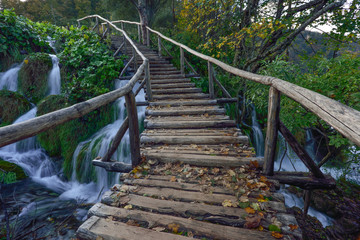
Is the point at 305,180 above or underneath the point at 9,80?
underneath

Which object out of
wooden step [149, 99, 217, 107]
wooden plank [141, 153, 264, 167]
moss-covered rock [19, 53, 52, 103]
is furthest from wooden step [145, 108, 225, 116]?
moss-covered rock [19, 53, 52, 103]

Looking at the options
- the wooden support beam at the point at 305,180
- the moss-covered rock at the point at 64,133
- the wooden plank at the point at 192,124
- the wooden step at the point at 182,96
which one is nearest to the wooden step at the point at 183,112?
the wooden plank at the point at 192,124

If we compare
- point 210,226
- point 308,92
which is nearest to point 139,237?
point 210,226

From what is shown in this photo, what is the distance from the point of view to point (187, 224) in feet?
5.84

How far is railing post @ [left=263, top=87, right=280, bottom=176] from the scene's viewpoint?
2291mm

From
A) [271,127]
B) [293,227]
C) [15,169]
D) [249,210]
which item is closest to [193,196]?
[249,210]

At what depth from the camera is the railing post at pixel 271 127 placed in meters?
2.29

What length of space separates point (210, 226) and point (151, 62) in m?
7.80

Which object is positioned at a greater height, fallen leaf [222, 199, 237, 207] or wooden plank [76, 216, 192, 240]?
fallen leaf [222, 199, 237, 207]

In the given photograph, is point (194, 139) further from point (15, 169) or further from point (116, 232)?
point (15, 169)

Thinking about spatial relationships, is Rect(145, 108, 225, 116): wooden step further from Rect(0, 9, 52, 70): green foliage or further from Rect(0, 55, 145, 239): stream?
Rect(0, 9, 52, 70): green foliage

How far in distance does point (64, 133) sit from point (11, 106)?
2.52m

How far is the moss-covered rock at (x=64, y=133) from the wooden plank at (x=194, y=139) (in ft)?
13.7

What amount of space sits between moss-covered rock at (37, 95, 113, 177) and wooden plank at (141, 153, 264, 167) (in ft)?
15.7
